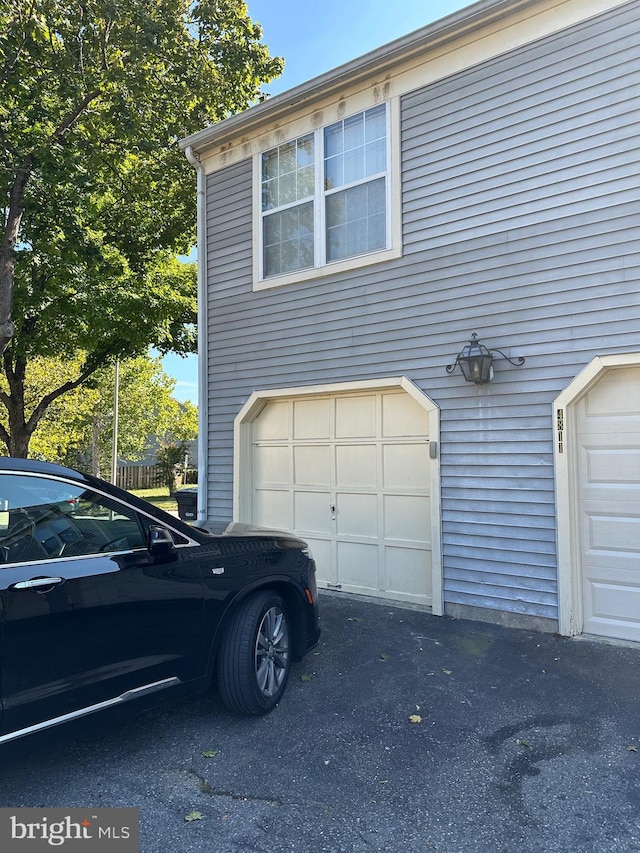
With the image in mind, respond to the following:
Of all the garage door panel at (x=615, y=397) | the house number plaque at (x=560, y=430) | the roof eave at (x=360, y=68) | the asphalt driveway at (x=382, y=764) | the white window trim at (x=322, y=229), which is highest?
the roof eave at (x=360, y=68)

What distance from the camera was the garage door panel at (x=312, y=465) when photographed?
6.44 meters

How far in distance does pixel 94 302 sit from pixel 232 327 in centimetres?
423

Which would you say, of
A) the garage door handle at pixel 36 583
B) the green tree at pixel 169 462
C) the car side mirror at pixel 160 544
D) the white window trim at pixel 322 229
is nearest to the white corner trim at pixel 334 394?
the white window trim at pixel 322 229

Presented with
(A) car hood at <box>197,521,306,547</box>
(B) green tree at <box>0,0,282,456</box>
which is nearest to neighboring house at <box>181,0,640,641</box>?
(A) car hood at <box>197,521,306,547</box>

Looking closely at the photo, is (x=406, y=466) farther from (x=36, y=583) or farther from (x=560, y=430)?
(x=36, y=583)

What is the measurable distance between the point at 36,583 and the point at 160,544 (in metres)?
0.66

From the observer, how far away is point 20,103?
8219 mm

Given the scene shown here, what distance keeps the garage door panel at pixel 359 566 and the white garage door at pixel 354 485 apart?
0.04ft

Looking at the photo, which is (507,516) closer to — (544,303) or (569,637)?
(569,637)

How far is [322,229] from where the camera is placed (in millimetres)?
6340

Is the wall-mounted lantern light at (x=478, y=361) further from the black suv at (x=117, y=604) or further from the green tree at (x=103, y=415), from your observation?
the green tree at (x=103, y=415)

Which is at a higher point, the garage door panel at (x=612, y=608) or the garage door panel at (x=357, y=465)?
the garage door panel at (x=357, y=465)

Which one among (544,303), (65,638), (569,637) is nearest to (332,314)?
(544,303)

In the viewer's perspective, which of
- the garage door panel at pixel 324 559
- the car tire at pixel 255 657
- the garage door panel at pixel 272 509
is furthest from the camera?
the garage door panel at pixel 272 509
